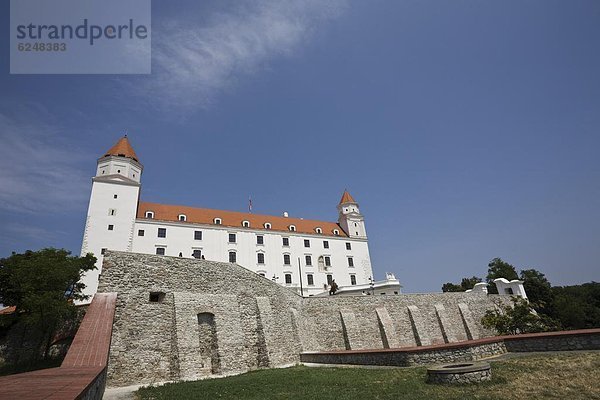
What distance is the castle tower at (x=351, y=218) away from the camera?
49.0 m

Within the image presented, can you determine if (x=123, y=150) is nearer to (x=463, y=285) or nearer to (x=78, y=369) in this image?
(x=78, y=369)

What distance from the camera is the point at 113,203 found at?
34625mm

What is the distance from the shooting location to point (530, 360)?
10492 millimetres

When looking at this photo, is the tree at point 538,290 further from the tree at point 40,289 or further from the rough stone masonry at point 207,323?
the tree at point 40,289

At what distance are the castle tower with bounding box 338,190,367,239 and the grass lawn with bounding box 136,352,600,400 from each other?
123ft

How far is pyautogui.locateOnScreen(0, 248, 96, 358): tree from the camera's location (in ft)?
58.2

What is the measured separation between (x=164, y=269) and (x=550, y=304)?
2092 inches

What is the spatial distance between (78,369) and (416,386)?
29.1 feet

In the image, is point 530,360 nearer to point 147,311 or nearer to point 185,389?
point 185,389

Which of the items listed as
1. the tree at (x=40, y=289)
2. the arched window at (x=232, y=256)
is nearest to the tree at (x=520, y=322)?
the arched window at (x=232, y=256)

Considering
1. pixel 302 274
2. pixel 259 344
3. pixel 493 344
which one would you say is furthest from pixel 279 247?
pixel 493 344

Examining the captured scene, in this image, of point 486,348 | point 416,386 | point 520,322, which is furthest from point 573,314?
point 416,386

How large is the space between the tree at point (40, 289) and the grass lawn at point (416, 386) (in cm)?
1123

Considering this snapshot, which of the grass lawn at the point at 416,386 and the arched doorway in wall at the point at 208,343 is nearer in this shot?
the grass lawn at the point at 416,386
